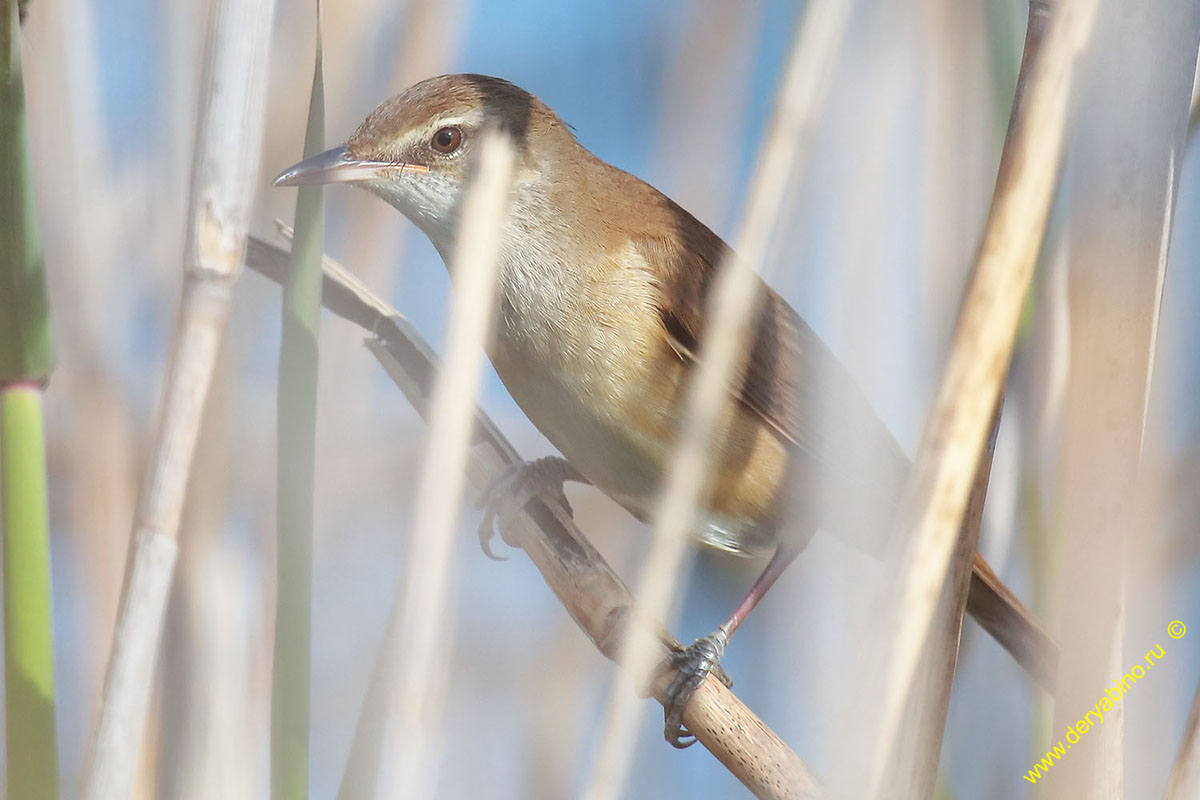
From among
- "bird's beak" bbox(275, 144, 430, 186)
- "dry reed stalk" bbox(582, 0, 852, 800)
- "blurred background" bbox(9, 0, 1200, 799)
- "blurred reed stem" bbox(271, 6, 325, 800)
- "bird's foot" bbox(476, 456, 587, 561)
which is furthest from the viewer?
"bird's foot" bbox(476, 456, 587, 561)

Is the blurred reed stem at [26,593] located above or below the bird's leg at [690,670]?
above

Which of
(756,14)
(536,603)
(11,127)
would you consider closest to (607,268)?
(756,14)

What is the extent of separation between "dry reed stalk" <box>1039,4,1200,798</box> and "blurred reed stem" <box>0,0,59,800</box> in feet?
3.08

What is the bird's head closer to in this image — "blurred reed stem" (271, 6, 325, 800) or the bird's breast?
the bird's breast

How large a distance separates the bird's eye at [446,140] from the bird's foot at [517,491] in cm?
51

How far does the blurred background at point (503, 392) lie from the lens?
1.61m

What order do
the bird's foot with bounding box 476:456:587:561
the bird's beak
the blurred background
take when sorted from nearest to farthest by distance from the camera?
the bird's beak < the blurred background < the bird's foot with bounding box 476:456:587:561

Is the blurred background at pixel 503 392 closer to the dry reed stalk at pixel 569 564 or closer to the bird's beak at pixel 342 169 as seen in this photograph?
the dry reed stalk at pixel 569 564

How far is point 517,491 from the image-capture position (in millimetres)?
1765

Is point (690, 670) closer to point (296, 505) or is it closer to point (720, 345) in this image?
point (720, 345)

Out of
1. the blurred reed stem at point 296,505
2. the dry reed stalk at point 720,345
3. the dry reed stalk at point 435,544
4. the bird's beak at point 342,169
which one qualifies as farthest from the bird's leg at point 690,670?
the bird's beak at point 342,169

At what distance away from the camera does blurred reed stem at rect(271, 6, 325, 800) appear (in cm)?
105

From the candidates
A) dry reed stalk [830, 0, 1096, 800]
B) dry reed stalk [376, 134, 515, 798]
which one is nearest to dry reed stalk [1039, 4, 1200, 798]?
dry reed stalk [830, 0, 1096, 800]

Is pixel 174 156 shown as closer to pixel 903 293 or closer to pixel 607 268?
pixel 607 268
